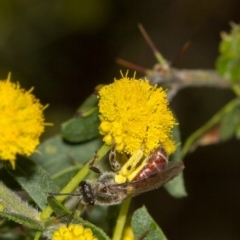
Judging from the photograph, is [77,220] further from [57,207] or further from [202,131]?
[202,131]

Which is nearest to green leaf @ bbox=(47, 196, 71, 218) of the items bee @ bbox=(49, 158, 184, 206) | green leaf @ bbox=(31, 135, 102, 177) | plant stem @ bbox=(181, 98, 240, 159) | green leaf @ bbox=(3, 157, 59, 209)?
bee @ bbox=(49, 158, 184, 206)

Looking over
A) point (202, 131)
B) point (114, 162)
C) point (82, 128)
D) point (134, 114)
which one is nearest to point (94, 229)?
point (114, 162)

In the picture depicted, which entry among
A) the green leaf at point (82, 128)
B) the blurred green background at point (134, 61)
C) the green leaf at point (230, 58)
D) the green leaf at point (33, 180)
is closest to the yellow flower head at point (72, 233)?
the green leaf at point (33, 180)

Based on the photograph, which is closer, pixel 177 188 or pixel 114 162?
pixel 114 162

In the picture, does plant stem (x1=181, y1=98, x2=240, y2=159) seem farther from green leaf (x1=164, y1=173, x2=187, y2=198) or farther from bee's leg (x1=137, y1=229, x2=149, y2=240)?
bee's leg (x1=137, y1=229, x2=149, y2=240)

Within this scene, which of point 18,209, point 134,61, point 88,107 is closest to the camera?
point 18,209

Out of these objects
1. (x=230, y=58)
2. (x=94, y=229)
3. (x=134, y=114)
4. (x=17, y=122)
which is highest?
(x=230, y=58)

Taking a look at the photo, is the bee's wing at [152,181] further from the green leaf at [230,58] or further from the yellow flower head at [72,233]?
the green leaf at [230,58]

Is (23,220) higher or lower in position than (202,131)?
lower
